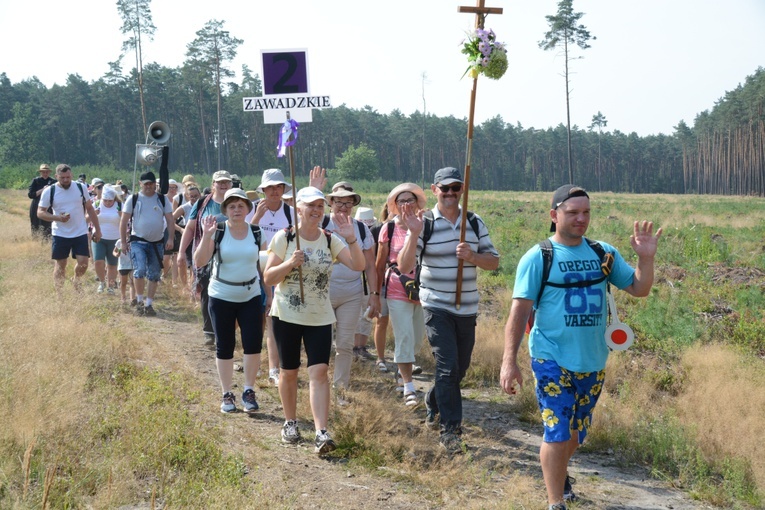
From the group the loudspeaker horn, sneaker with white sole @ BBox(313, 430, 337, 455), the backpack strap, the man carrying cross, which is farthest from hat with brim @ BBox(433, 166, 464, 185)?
the loudspeaker horn

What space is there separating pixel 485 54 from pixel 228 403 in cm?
375

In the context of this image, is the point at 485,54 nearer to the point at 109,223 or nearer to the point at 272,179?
the point at 272,179

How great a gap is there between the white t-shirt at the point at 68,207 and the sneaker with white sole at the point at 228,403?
18.3 feet

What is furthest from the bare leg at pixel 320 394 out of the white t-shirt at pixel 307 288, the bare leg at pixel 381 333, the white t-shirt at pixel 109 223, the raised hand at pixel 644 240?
the white t-shirt at pixel 109 223

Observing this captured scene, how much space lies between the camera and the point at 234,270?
6430 mm

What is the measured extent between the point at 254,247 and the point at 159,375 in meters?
1.44

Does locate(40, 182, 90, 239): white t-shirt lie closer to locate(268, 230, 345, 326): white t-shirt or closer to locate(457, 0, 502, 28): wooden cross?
locate(268, 230, 345, 326): white t-shirt

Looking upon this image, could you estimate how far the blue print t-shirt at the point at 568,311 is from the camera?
422 cm

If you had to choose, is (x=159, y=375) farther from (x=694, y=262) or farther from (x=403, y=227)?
(x=694, y=262)

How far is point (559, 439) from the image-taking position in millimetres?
4137

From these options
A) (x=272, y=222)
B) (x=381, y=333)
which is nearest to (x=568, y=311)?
(x=272, y=222)

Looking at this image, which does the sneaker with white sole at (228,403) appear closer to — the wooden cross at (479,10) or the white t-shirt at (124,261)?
the wooden cross at (479,10)

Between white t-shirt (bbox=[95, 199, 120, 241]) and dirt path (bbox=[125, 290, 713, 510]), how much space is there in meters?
5.73

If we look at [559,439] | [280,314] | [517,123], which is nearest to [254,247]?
[280,314]
